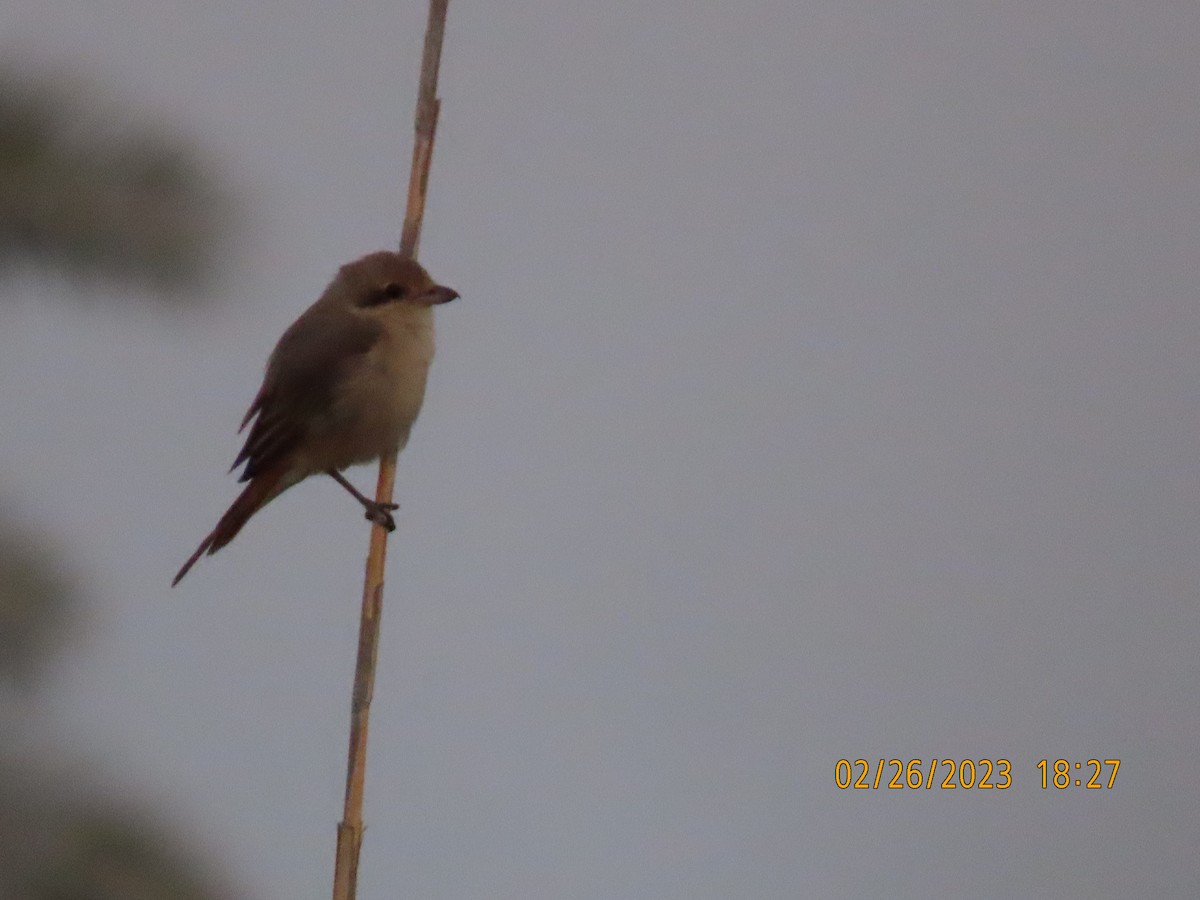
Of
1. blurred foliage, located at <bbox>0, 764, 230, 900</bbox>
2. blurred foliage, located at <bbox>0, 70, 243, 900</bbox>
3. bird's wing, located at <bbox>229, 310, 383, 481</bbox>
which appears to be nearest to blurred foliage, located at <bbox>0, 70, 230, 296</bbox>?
blurred foliage, located at <bbox>0, 70, 243, 900</bbox>

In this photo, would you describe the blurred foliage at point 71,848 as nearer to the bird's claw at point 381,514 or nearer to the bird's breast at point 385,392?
the bird's claw at point 381,514

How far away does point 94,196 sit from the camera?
1160 millimetres

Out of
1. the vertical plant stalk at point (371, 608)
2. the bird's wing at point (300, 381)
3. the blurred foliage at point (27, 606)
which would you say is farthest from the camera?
the bird's wing at point (300, 381)

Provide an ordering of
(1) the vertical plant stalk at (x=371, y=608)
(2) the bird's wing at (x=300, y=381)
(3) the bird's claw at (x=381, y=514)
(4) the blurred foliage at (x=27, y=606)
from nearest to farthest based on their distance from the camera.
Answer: (1) the vertical plant stalk at (x=371, y=608)
(4) the blurred foliage at (x=27, y=606)
(3) the bird's claw at (x=381, y=514)
(2) the bird's wing at (x=300, y=381)

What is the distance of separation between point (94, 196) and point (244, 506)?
299 millimetres

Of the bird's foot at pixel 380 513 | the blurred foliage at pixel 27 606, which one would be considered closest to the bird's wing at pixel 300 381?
the bird's foot at pixel 380 513

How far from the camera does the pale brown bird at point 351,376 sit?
Answer: 1.35m

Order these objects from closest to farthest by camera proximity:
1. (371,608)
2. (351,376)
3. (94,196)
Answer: (371,608)
(94,196)
(351,376)

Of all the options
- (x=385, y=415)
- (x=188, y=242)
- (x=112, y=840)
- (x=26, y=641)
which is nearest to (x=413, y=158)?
(x=188, y=242)

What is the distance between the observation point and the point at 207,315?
127cm

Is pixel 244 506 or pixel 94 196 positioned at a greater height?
pixel 94 196

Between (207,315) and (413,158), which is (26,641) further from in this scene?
(413,158)

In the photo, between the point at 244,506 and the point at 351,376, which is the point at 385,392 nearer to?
the point at 351,376

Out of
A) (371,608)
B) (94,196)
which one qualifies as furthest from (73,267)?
(371,608)
